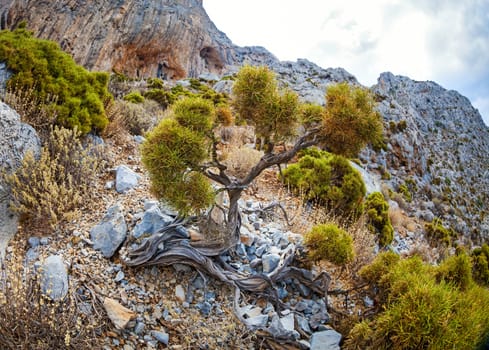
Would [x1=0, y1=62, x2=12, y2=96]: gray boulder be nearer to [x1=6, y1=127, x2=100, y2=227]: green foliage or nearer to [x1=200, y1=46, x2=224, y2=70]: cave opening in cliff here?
[x1=6, y1=127, x2=100, y2=227]: green foliage

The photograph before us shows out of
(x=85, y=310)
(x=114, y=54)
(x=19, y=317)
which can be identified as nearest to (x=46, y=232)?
(x=85, y=310)

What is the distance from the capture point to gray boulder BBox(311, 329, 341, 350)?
102 inches

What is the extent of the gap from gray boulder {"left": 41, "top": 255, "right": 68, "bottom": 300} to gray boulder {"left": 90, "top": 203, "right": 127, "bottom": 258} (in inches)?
17.5

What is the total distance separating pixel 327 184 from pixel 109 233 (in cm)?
471

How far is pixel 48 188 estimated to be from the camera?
3.42 m

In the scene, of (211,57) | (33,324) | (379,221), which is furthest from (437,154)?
(33,324)

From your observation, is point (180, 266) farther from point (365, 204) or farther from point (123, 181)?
point (365, 204)

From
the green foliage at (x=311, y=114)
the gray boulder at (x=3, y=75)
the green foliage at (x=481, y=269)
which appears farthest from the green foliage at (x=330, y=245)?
the gray boulder at (x=3, y=75)

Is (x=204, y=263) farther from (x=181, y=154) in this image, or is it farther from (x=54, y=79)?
(x=54, y=79)

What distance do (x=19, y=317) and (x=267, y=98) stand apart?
2588 millimetres

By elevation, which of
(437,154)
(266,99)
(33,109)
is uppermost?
(437,154)

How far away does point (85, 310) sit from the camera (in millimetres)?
2568

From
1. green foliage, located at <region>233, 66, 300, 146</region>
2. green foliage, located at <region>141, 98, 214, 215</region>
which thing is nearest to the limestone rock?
green foliage, located at <region>141, 98, 214, 215</region>

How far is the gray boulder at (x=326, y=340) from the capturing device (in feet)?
8.52
